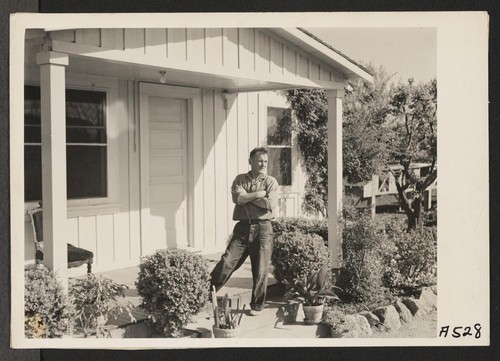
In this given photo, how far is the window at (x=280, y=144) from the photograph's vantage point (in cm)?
669

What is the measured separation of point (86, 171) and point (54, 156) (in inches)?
60.9

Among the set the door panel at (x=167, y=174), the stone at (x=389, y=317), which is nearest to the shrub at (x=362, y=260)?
the stone at (x=389, y=317)

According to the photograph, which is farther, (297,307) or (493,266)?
(297,307)

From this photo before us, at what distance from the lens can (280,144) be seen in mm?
6918

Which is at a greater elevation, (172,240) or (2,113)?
(2,113)

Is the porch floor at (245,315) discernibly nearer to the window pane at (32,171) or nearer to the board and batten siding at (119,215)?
the board and batten siding at (119,215)

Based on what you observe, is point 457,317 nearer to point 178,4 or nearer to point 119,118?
point 178,4

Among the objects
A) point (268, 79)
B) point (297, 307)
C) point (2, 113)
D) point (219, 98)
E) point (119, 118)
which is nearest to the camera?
point (2, 113)

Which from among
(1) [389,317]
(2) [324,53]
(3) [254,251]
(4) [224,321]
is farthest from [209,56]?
(1) [389,317]

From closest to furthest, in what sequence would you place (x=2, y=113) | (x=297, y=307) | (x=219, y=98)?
1. (x=2, y=113)
2. (x=297, y=307)
3. (x=219, y=98)

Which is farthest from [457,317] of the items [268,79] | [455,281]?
A: [268,79]

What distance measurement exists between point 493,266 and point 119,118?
4127 mm

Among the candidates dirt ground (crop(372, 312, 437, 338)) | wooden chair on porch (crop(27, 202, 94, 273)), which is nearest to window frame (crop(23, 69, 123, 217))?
wooden chair on porch (crop(27, 202, 94, 273))

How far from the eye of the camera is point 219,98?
7367 mm
